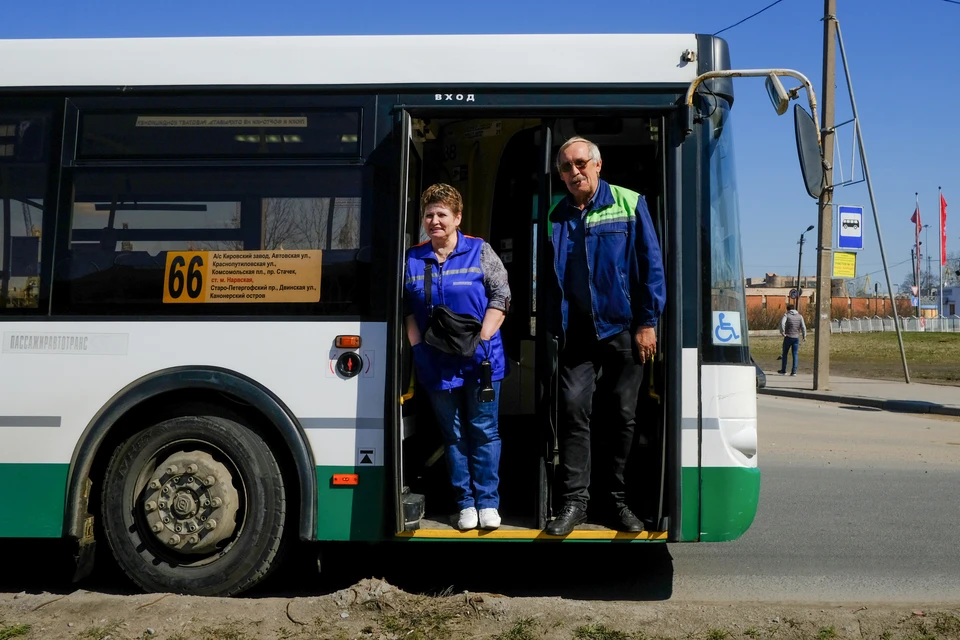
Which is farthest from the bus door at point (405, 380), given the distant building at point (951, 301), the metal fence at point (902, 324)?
the distant building at point (951, 301)

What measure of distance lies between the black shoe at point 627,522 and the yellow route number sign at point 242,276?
1931 millimetres

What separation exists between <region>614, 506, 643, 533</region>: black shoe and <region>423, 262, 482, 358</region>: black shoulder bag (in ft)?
3.72

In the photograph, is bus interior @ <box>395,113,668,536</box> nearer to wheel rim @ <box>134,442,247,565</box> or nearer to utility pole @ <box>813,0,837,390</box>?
wheel rim @ <box>134,442,247,565</box>

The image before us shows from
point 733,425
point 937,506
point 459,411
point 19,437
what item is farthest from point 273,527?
point 937,506

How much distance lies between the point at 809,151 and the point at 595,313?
1.41 m

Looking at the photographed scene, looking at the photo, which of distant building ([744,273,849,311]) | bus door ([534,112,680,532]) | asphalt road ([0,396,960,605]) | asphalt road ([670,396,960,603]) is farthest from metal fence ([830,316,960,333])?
bus door ([534,112,680,532])

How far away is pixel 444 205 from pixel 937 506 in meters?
4.98

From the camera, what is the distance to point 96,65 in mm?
4793

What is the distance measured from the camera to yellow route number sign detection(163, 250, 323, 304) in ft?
15.3

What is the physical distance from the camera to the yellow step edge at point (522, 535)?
455cm

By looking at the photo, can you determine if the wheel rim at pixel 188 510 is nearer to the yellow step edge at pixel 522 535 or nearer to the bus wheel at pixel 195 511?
the bus wheel at pixel 195 511

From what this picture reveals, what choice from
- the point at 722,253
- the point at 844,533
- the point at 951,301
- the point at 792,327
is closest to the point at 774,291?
the point at 951,301

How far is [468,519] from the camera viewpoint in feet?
15.1

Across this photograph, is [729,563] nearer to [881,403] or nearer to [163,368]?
[163,368]
